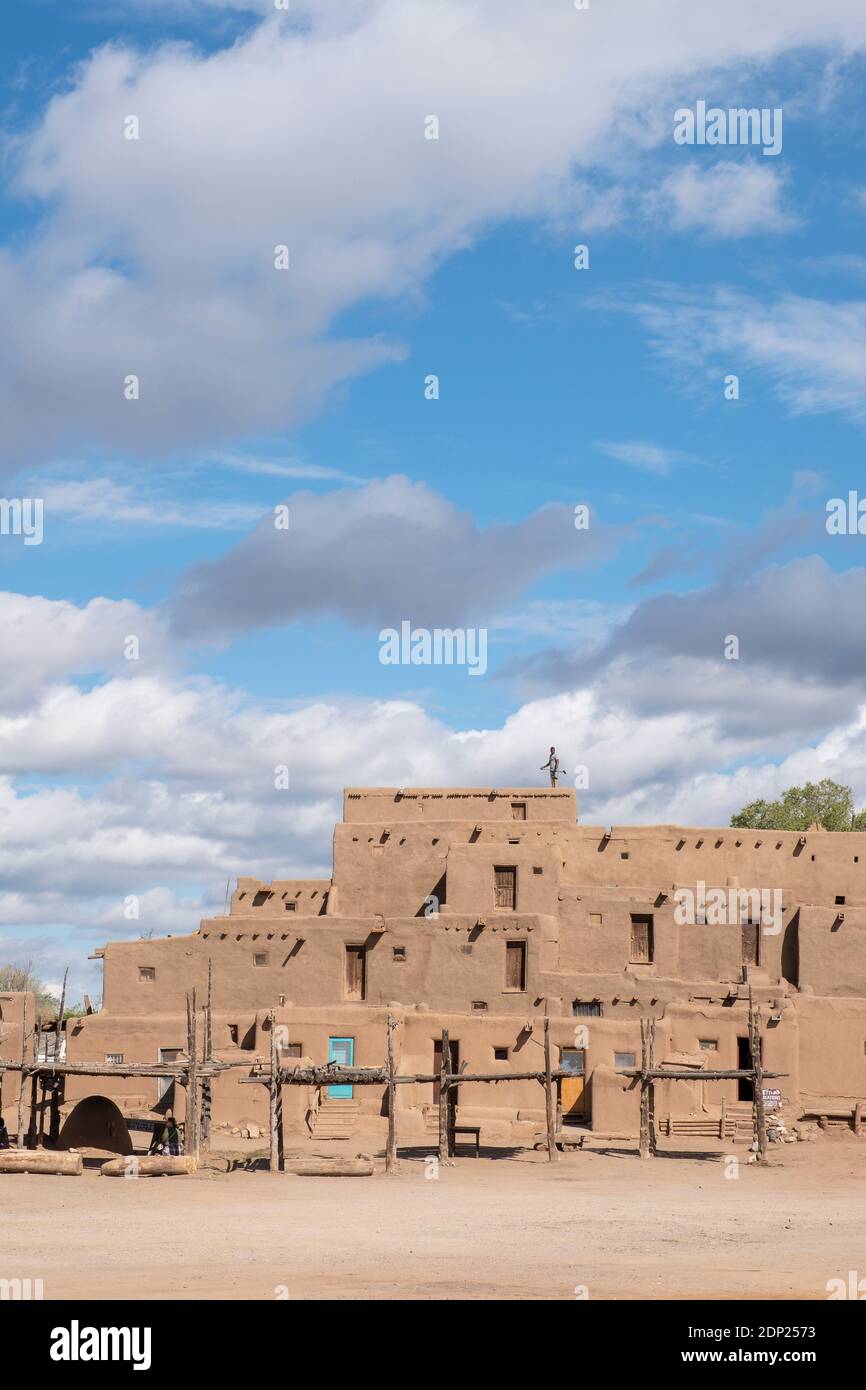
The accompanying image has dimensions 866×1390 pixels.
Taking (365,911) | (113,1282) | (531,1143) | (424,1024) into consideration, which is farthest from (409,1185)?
(365,911)

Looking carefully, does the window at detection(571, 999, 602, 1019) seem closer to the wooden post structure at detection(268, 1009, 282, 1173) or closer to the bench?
the bench

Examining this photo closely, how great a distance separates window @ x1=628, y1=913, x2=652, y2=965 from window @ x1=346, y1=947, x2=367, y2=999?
795 centimetres

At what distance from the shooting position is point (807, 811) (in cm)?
7112

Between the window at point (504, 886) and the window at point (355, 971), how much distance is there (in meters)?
4.38

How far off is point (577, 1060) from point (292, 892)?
12125 mm

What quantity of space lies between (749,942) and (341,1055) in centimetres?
1309

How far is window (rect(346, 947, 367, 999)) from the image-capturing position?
47594 mm

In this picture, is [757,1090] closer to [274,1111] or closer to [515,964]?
[515,964]

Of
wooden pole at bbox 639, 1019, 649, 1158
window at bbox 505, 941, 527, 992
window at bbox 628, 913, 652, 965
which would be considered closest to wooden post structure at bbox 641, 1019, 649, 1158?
wooden pole at bbox 639, 1019, 649, 1158

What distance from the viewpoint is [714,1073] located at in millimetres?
38938

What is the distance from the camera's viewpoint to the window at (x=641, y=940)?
4784cm

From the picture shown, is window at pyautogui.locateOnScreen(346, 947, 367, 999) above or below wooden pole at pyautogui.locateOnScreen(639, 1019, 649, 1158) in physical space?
above

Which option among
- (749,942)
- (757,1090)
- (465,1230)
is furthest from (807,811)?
(465,1230)
